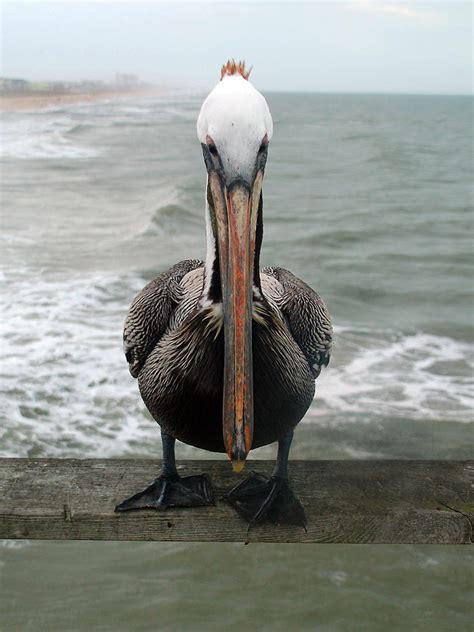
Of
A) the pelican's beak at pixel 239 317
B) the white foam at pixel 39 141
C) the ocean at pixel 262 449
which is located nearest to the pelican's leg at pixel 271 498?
the pelican's beak at pixel 239 317

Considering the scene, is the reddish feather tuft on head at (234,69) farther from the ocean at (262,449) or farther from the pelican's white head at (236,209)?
the ocean at (262,449)

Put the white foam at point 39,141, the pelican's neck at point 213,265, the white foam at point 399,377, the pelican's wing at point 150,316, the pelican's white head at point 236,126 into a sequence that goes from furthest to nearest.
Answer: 1. the white foam at point 39,141
2. the white foam at point 399,377
3. the pelican's wing at point 150,316
4. the pelican's neck at point 213,265
5. the pelican's white head at point 236,126

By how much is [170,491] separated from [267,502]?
353 millimetres

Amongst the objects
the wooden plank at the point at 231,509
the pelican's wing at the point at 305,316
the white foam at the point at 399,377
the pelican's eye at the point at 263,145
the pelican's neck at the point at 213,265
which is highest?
the pelican's eye at the point at 263,145

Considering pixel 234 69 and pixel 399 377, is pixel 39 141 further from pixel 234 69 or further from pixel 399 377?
pixel 234 69

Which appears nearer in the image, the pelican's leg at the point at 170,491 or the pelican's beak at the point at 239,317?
the pelican's beak at the point at 239,317

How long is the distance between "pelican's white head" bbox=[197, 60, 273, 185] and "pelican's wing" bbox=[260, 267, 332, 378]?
2.75 feet

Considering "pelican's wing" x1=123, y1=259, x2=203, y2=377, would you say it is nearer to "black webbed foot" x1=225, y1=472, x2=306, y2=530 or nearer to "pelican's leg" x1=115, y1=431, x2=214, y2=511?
"pelican's leg" x1=115, y1=431, x2=214, y2=511

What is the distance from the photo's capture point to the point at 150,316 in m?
2.75

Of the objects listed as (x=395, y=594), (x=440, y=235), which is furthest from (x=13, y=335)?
(x=440, y=235)

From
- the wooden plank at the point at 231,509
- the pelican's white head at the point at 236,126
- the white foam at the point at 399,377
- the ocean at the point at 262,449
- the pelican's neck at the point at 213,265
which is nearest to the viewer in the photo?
the pelican's white head at the point at 236,126

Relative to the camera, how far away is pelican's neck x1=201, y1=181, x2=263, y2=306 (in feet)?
7.00

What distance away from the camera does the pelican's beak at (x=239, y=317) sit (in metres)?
1.91

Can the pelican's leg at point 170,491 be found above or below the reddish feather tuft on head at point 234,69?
below
